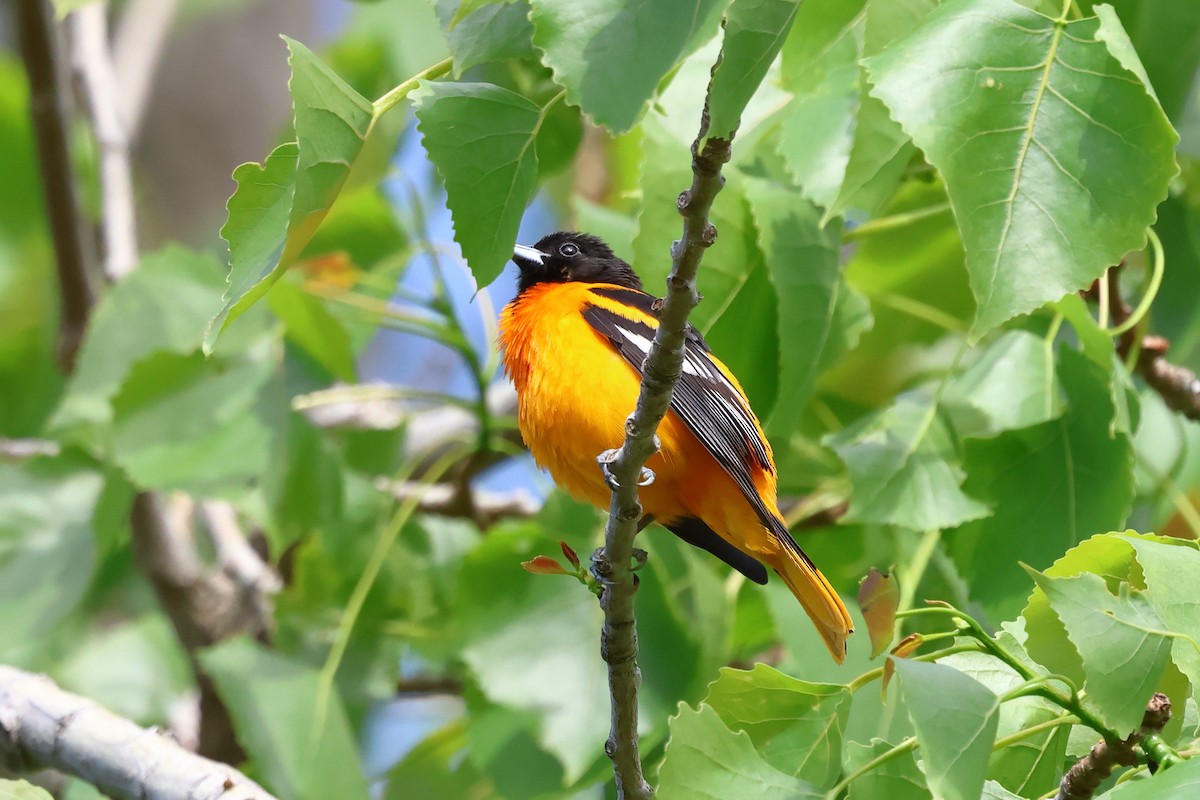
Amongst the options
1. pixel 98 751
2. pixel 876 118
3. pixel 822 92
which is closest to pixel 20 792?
pixel 98 751

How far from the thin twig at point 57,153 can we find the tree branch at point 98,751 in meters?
2.38

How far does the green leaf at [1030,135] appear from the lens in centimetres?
194

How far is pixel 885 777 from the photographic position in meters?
1.90

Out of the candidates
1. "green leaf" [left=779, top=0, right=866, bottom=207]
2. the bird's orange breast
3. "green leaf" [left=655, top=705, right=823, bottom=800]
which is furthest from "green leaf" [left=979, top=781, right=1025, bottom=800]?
"green leaf" [left=779, top=0, right=866, bottom=207]

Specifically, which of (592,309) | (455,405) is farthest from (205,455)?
(592,309)

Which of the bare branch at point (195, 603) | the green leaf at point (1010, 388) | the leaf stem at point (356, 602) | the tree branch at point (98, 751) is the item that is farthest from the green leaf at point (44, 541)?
the green leaf at point (1010, 388)

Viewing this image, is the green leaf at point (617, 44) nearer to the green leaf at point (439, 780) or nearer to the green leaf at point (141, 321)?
the green leaf at point (141, 321)

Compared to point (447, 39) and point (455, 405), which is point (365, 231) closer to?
point (455, 405)

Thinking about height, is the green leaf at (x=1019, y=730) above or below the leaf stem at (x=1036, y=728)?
below

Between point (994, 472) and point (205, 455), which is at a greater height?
point (994, 472)

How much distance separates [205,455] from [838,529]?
1.85 meters

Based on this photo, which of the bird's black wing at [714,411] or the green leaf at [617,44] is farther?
the bird's black wing at [714,411]

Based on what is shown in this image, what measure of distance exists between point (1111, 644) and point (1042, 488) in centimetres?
103

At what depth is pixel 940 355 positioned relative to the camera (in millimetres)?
4727
